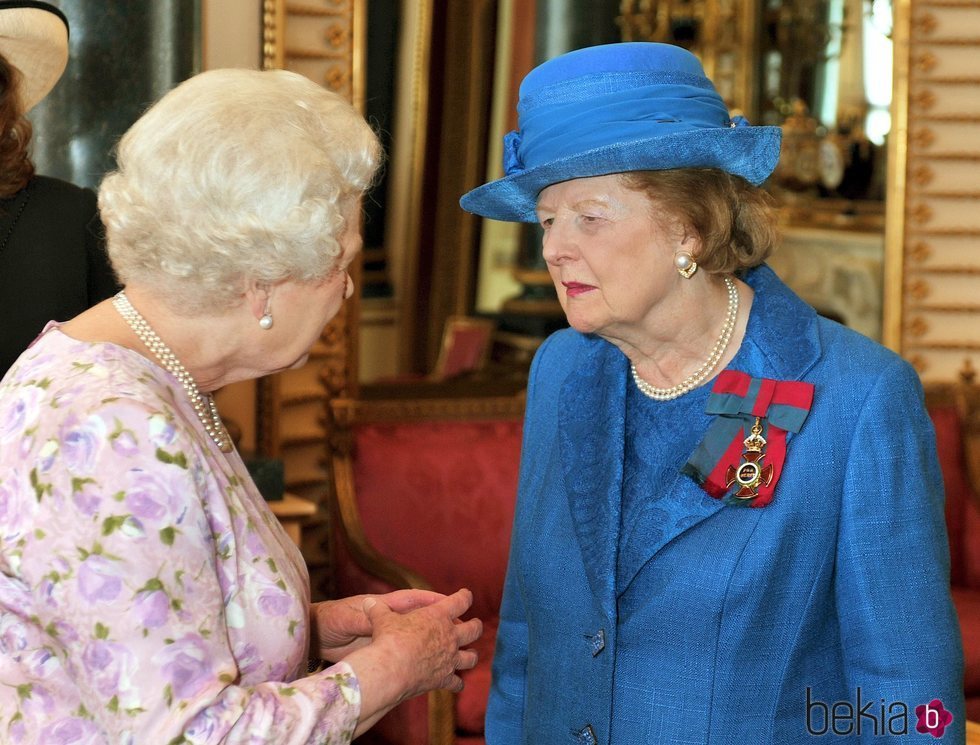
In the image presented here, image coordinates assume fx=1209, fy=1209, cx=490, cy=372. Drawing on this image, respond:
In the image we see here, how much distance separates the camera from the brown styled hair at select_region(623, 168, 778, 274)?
5.78ft

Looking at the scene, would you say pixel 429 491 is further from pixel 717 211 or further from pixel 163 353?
pixel 163 353

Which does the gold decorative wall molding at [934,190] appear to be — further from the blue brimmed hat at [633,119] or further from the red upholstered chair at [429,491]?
the blue brimmed hat at [633,119]

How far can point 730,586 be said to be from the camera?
1.65 m

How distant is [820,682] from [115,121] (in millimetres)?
2135

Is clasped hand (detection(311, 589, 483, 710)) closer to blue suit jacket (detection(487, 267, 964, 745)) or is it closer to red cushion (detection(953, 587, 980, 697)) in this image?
blue suit jacket (detection(487, 267, 964, 745))

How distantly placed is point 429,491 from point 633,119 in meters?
2.18

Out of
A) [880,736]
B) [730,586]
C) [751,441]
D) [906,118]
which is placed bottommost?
[880,736]

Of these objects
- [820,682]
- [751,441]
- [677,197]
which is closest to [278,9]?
[677,197]

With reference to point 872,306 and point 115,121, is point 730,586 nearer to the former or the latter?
point 115,121

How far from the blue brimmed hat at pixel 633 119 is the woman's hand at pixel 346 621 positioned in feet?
2.10

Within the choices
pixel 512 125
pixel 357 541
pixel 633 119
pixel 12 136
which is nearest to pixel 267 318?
pixel 633 119

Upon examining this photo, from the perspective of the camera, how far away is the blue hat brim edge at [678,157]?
167 centimetres

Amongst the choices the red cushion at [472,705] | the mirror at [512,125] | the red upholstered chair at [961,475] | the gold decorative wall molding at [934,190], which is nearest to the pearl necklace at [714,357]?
the red cushion at [472,705]

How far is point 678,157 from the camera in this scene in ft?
5.61
